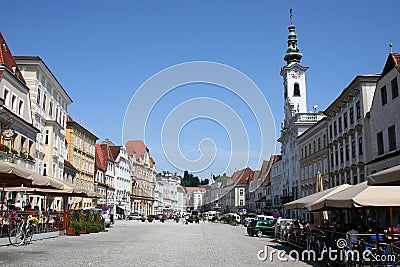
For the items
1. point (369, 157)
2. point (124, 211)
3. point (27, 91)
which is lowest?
point (124, 211)

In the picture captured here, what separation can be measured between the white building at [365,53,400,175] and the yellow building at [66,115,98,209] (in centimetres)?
3636

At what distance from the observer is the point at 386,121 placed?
3275cm

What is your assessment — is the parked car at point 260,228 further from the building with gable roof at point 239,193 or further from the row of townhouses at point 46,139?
the building with gable roof at point 239,193

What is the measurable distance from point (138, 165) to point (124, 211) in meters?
22.7

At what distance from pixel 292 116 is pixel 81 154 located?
33.9 metres

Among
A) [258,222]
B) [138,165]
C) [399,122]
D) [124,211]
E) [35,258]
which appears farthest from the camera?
[138,165]

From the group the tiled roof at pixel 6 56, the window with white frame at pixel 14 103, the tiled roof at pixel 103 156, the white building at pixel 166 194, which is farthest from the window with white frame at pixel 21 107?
the white building at pixel 166 194

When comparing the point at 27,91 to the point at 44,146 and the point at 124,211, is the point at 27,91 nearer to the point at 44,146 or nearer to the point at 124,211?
the point at 44,146

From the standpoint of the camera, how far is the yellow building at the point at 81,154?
59.6 metres

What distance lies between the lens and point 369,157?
37.0 m

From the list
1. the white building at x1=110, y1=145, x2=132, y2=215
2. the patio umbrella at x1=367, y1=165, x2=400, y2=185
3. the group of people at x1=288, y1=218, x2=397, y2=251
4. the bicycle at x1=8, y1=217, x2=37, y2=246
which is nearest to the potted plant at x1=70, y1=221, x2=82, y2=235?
the bicycle at x1=8, y1=217, x2=37, y2=246

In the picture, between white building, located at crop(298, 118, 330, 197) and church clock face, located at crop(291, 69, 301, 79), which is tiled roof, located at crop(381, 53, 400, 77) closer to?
white building, located at crop(298, 118, 330, 197)

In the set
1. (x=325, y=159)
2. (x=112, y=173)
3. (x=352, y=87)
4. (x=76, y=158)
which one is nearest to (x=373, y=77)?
(x=352, y=87)

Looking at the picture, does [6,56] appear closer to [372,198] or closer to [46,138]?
[46,138]
